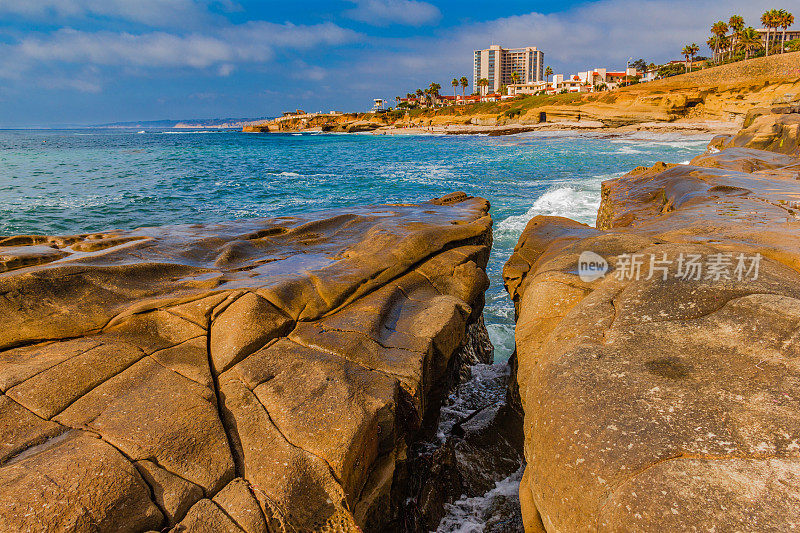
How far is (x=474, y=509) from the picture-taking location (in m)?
4.48

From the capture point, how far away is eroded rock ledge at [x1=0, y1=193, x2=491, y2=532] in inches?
112

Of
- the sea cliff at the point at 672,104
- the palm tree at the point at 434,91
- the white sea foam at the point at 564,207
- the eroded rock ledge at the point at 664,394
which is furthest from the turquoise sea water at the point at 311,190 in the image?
the palm tree at the point at 434,91

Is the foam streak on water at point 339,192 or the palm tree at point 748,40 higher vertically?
the palm tree at point 748,40

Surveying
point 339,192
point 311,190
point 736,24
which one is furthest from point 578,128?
point 311,190

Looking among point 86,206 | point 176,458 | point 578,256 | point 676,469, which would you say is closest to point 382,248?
point 578,256

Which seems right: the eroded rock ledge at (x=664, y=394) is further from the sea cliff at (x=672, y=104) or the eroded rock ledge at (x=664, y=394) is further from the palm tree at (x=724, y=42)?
the palm tree at (x=724, y=42)

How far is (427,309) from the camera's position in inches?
209

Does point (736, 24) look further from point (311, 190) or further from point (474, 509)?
point (474, 509)

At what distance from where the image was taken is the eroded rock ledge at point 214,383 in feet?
9.37

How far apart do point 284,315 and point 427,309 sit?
1.70 m

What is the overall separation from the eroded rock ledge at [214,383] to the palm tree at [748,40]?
3913 inches

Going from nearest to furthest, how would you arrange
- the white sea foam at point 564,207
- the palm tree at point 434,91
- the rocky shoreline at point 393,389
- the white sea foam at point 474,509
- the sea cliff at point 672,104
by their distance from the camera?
the rocky shoreline at point 393,389, the white sea foam at point 474,509, the white sea foam at point 564,207, the sea cliff at point 672,104, the palm tree at point 434,91

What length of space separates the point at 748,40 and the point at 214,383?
10330 centimetres

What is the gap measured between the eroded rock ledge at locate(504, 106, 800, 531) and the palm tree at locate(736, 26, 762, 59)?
3850 inches
